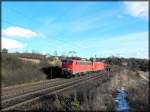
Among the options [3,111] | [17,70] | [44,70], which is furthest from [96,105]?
[44,70]

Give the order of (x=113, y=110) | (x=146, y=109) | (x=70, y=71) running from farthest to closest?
1. (x=70, y=71)
2. (x=113, y=110)
3. (x=146, y=109)

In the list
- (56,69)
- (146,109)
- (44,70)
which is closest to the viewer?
(146,109)

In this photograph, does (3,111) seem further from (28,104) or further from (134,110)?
(134,110)

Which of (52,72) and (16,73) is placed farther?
(52,72)

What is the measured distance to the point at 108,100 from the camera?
17.0 m

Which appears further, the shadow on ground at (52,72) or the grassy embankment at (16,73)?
the shadow on ground at (52,72)

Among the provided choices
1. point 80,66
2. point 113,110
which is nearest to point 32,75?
point 80,66

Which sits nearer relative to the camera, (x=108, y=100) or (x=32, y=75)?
(x=108, y=100)

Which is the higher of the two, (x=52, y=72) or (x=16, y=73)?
(x=16, y=73)

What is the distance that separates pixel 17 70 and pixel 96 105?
2816 centimetres

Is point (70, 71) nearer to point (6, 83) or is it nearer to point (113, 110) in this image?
point (6, 83)

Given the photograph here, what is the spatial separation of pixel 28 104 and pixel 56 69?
39.6m

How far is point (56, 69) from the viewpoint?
5716 centimetres

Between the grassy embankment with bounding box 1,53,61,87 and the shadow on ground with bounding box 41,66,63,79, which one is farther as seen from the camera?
the shadow on ground with bounding box 41,66,63,79
